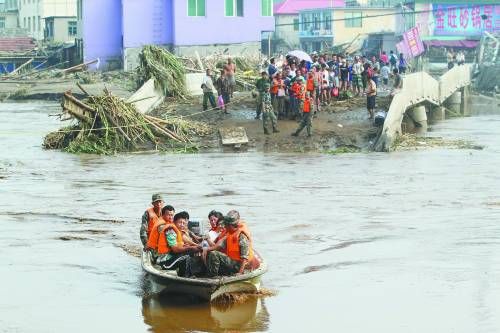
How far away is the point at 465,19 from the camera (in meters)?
67.2

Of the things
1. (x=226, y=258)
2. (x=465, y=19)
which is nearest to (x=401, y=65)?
(x=226, y=258)

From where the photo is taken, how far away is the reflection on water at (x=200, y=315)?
1231 centimetres

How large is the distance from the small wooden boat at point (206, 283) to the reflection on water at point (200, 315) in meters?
0.19

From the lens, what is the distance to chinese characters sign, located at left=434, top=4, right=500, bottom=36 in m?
66.9

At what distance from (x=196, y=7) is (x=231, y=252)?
3700cm

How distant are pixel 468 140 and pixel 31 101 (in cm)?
2427

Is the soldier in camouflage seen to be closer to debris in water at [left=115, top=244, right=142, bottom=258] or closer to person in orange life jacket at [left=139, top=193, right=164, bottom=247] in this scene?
→ person in orange life jacket at [left=139, top=193, right=164, bottom=247]

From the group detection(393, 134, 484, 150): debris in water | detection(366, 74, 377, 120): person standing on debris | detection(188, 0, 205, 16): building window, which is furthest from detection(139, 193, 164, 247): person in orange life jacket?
detection(188, 0, 205, 16): building window

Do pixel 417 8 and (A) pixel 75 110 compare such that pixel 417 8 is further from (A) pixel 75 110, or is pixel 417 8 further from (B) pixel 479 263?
(B) pixel 479 263

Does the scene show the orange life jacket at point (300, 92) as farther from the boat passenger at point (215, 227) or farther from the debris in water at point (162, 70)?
the boat passenger at point (215, 227)

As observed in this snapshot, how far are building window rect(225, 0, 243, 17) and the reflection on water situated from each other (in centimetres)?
3756

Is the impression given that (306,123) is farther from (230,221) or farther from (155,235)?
(230,221)

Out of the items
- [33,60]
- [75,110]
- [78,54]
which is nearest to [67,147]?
[75,110]

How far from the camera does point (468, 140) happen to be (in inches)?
1201
